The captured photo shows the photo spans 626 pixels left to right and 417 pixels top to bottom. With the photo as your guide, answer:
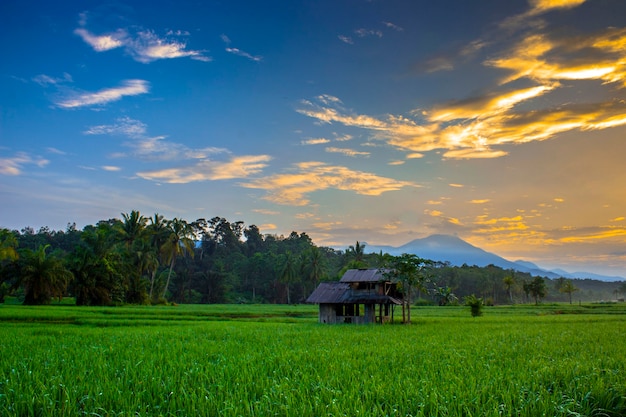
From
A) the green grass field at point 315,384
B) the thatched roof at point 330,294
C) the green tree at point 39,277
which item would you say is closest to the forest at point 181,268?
the green tree at point 39,277

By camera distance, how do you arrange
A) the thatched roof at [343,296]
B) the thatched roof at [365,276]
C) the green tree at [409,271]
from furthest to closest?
the thatched roof at [365,276] → the thatched roof at [343,296] → the green tree at [409,271]

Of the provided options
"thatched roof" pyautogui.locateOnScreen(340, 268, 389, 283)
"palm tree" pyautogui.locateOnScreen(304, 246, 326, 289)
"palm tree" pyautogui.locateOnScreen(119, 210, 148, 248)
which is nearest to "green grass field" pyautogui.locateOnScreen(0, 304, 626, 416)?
"thatched roof" pyautogui.locateOnScreen(340, 268, 389, 283)

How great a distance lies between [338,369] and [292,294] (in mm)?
72287

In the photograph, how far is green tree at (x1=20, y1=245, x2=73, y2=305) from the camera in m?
38.6

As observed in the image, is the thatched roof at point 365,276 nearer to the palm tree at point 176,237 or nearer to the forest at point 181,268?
the forest at point 181,268

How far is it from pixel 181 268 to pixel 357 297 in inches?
2084

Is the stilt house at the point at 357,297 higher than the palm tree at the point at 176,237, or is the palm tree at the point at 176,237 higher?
the palm tree at the point at 176,237

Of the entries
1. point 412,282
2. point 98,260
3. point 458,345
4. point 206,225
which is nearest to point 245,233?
point 206,225

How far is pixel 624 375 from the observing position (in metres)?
7.25

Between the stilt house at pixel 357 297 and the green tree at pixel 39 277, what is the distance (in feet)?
85.7

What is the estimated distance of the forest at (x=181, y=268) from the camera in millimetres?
39531

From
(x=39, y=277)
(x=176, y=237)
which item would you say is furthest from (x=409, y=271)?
(x=176, y=237)

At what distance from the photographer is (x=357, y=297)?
1203 inches

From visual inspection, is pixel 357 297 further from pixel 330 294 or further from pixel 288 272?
pixel 288 272
